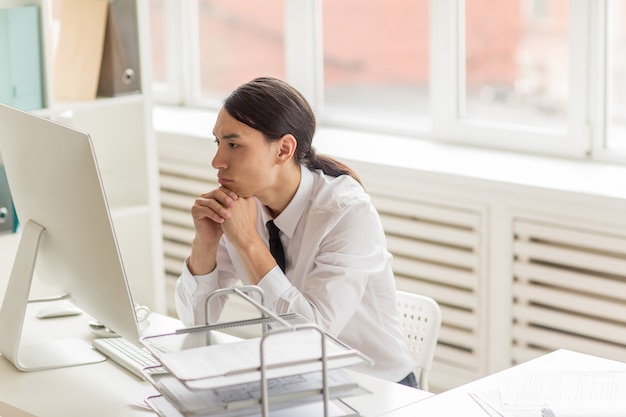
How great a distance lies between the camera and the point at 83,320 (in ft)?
7.88

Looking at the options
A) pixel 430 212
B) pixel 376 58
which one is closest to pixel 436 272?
pixel 430 212

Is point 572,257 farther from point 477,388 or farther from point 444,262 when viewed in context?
point 477,388

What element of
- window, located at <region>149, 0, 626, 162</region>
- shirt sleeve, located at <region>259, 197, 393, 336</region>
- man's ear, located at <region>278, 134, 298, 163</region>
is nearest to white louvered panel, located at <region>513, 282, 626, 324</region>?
window, located at <region>149, 0, 626, 162</region>

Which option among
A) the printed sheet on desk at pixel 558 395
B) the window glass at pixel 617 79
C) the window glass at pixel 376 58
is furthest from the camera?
the window glass at pixel 376 58

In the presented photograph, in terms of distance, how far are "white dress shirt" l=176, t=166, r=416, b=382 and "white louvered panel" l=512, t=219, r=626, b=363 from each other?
3.16 ft

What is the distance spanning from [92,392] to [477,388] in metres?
0.72

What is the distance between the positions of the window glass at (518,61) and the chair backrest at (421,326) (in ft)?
4.42

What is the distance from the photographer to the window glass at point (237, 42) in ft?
14.3

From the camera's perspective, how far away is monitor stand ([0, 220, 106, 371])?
210 centimetres

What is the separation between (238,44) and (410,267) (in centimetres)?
151

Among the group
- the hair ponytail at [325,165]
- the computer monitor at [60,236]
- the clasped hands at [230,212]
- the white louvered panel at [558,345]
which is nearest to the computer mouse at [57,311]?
the computer monitor at [60,236]

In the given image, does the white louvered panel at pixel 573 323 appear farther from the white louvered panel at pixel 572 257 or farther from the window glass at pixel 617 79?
the window glass at pixel 617 79

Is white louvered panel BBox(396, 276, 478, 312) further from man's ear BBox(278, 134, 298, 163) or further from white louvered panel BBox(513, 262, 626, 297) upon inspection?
man's ear BBox(278, 134, 298, 163)

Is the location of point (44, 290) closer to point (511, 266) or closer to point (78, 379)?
point (78, 379)
